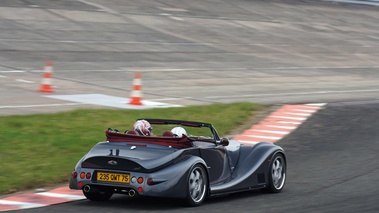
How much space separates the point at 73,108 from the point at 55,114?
2.32 metres

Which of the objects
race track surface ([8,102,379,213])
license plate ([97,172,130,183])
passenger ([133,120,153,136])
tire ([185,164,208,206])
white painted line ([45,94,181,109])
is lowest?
race track surface ([8,102,379,213])

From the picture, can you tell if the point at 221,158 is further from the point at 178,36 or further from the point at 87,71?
the point at 178,36

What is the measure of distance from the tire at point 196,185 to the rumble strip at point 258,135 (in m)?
1.58

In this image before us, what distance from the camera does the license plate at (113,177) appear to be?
9.23 m

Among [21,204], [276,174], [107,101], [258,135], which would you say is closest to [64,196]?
[21,204]

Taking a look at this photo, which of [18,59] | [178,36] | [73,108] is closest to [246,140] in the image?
[73,108]

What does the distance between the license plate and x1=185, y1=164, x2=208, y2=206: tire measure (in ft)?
2.30

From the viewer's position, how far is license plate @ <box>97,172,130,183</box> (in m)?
9.23

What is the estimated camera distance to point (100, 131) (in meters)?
15.0

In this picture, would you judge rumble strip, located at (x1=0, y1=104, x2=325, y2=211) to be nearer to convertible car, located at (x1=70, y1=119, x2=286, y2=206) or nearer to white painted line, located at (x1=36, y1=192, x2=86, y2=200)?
white painted line, located at (x1=36, y1=192, x2=86, y2=200)

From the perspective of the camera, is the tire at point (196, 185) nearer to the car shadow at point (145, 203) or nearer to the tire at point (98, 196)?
the car shadow at point (145, 203)

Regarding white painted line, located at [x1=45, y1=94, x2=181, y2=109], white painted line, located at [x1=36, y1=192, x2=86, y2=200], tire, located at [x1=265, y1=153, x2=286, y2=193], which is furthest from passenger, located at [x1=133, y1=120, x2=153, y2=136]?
white painted line, located at [x1=45, y1=94, x2=181, y2=109]

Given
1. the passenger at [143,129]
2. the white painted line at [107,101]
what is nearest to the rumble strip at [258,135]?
the passenger at [143,129]

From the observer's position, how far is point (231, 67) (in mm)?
30766
